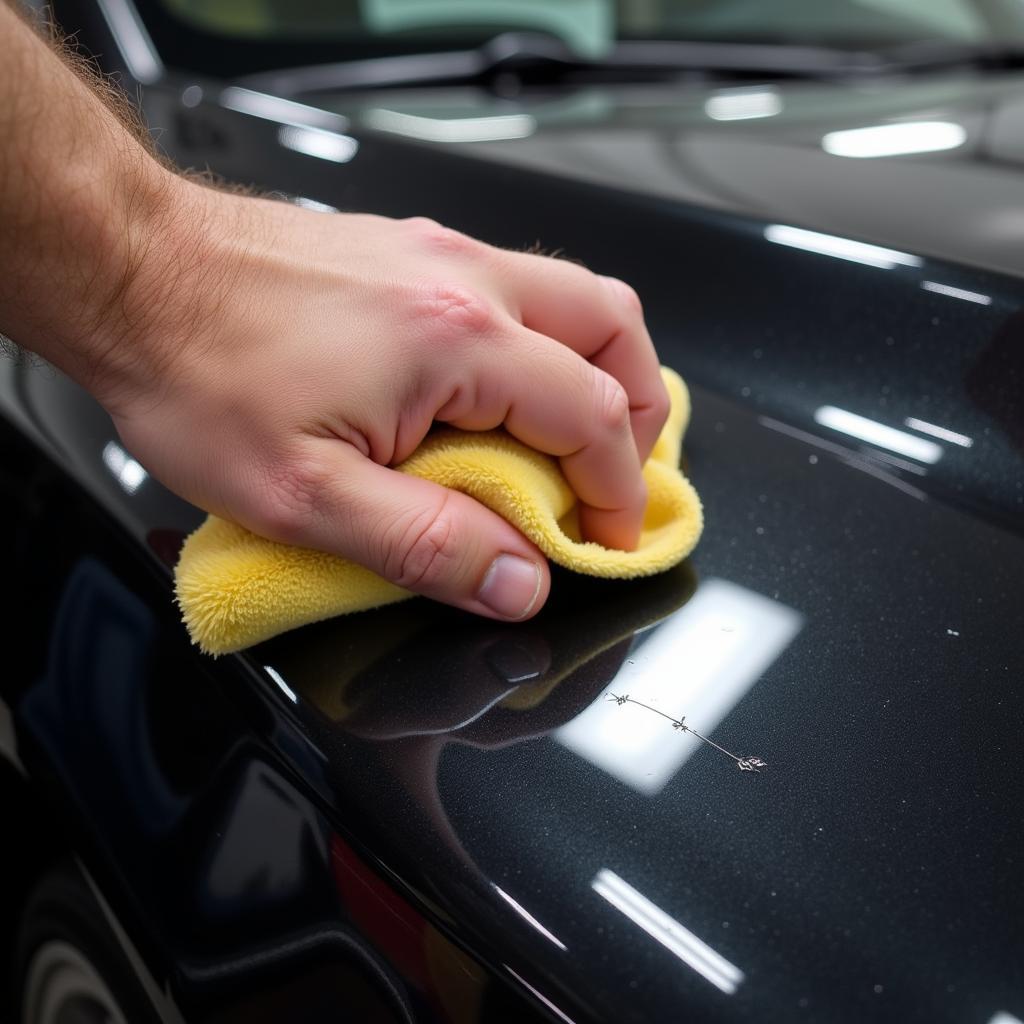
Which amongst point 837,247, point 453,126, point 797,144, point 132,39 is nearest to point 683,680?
point 837,247

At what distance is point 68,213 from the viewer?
49cm

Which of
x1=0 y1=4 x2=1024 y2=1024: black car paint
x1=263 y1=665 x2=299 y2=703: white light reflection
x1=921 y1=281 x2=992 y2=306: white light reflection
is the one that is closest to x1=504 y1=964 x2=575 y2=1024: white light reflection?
x1=0 y1=4 x2=1024 y2=1024: black car paint

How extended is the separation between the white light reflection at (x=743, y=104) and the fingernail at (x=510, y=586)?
2.21 ft

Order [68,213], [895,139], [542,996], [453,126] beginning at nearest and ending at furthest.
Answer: [542,996], [68,213], [895,139], [453,126]

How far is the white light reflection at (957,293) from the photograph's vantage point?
2.14ft

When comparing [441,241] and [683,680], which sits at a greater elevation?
[441,241]

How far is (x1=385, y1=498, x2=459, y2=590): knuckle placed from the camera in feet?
1.68

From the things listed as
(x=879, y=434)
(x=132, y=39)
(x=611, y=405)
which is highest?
(x=132, y=39)

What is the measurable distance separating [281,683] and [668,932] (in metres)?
0.23

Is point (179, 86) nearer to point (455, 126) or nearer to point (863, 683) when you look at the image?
point (455, 126)

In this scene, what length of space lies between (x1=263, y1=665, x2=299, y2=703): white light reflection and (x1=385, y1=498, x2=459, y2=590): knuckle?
75 mm

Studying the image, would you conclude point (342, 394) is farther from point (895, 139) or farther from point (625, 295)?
point (895, 139)

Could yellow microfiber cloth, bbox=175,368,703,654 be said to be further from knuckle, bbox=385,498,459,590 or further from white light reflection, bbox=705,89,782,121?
white light reflection, bbox=705,89,782,121

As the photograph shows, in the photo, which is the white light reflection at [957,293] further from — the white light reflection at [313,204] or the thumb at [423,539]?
the white light reflection at [313,204]
